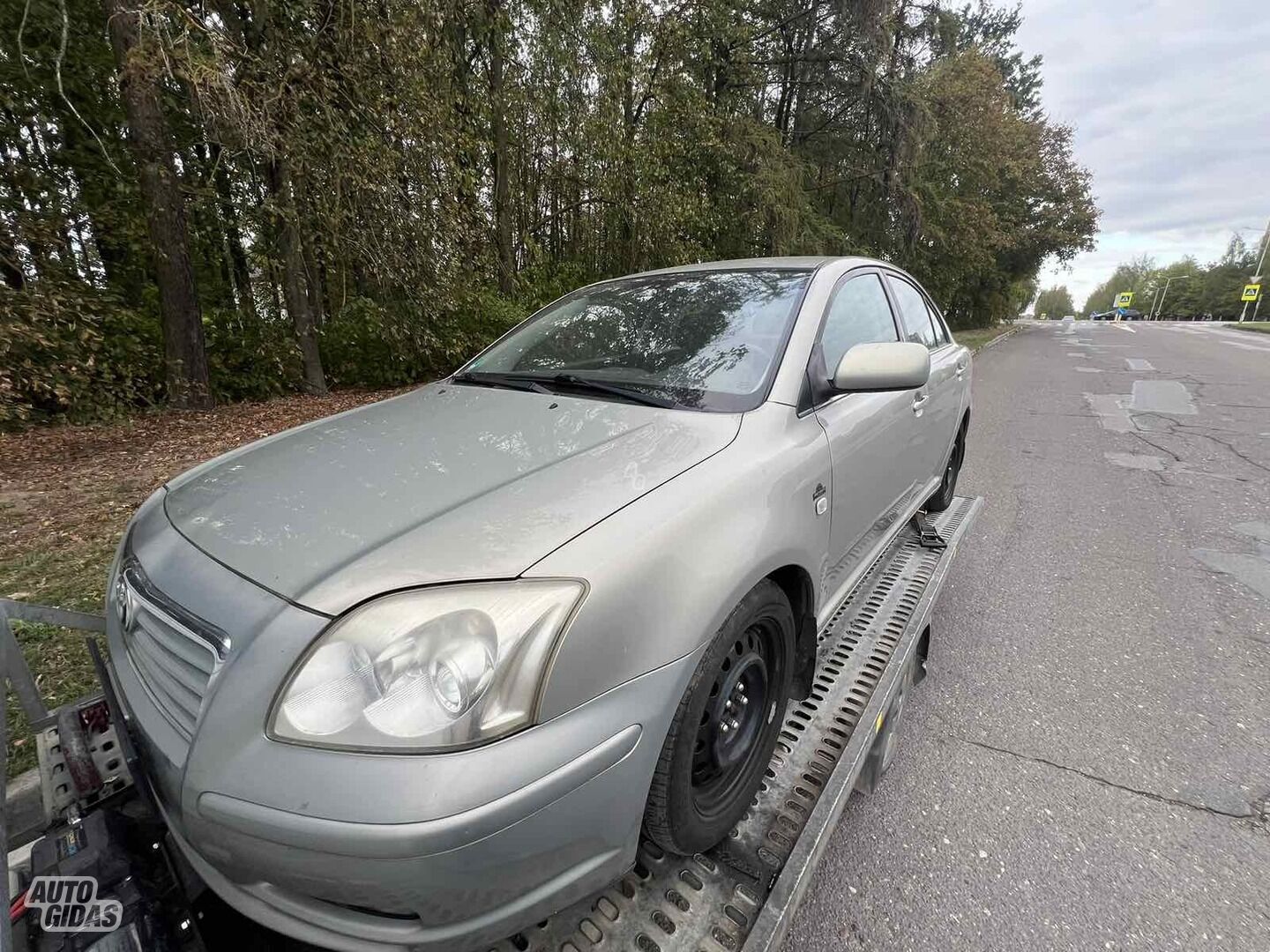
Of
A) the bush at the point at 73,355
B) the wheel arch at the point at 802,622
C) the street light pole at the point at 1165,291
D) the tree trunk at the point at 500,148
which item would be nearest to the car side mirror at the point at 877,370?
the wheel arch at the point at 802,622

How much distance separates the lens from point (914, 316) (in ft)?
11.2

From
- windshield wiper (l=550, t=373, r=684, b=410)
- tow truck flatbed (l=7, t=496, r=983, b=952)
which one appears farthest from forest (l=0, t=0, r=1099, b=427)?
tow truck flatbed (l=7, t=496, r=983, b=952)

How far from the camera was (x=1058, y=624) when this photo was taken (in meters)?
2.94

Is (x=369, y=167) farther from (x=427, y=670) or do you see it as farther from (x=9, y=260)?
(x=427, y=670)

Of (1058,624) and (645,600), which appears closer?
(645,600)

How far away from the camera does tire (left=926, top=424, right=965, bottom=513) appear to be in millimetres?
3785

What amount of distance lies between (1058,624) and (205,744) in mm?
3487

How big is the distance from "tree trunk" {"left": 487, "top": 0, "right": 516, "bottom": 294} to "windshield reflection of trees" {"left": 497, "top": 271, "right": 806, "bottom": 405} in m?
7.00

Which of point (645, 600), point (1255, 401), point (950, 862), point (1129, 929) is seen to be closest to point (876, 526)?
point (950, 862)

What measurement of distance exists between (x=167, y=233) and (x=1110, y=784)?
8462mm

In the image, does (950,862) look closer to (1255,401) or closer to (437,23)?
(437,23)

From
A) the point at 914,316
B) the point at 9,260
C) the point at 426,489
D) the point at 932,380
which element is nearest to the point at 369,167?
the point at 9,260

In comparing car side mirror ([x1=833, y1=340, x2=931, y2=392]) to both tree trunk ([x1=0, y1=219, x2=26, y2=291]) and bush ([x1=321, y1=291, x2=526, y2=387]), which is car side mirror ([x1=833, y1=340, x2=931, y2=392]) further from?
bush ([x1=321, y1=291, x2=526, y2=387])

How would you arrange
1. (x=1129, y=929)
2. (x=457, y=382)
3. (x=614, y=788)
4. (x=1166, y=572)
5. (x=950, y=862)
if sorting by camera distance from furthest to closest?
(x=1166, y=572)
(x=457, y=382)
(x=950, y=862)
(x=1129, y=929)
(x=614, y=788)
